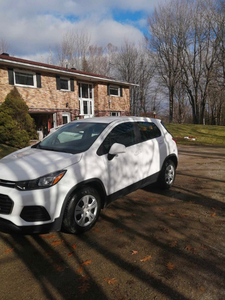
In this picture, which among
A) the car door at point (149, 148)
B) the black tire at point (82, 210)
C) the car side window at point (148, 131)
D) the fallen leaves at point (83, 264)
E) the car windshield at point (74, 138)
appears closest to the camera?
the fallen leaves at point (83, 264)

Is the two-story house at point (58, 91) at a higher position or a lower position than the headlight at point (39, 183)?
higher

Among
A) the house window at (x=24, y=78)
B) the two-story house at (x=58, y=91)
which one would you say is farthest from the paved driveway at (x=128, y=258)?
the house window at (x=24, y=78)

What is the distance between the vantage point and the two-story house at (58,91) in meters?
15.5

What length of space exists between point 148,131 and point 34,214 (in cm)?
297

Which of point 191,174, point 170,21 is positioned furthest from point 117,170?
point 170,21

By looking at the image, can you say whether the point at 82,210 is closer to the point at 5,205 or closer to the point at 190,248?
the point at 5,205

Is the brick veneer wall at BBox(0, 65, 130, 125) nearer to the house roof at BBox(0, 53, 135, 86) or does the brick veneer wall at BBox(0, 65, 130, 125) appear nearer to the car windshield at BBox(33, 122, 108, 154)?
the house roof at BBox(0, 53, 135, 86)

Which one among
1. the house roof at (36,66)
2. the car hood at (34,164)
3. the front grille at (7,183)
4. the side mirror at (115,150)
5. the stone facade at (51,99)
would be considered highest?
the house roof at (36,66)

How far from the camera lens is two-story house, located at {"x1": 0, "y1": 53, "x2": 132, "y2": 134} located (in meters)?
15.5

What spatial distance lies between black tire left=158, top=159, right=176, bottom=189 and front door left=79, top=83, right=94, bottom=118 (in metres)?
16.9

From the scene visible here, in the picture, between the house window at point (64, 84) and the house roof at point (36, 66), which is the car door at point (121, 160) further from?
the house window at point (64, 84)

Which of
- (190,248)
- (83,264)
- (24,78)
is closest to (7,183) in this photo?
(83,264)

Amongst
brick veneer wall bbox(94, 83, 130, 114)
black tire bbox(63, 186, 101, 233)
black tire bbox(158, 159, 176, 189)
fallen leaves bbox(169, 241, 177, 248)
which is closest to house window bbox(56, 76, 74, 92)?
brick veneer wall bbox(94, 83, 130, 114)

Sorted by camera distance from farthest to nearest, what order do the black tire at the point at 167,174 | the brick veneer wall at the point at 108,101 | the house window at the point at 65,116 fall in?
the brick veneer wall at the point at 108,101 → the house window at the point at 65,116 → the black tire at the point at 167,174
